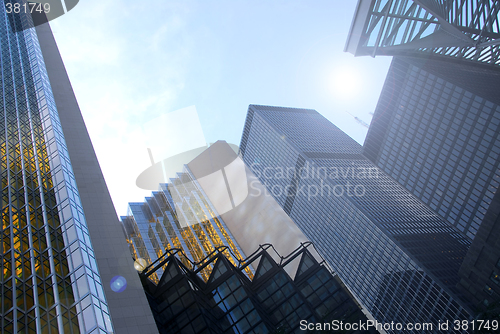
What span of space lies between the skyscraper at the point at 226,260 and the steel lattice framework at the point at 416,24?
3076 cm

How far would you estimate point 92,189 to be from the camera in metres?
37.3

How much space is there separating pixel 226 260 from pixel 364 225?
110315 mm

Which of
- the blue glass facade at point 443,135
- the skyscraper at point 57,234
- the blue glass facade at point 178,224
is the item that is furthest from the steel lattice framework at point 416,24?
the blue glass facade at point 443,135

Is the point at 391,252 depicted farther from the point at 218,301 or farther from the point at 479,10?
the point at 218,301

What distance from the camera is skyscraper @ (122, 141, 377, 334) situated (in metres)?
30.6

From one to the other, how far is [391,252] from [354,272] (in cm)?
1892

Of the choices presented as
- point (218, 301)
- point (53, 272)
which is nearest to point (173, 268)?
point (218, 301)

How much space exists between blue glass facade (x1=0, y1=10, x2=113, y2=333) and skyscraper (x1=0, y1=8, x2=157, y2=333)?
6cm

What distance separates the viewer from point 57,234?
27922 mm

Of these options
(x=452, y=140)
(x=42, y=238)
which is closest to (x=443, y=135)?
(x=452, y=140)

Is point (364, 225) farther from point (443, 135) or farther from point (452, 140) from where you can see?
point (452, 140)
